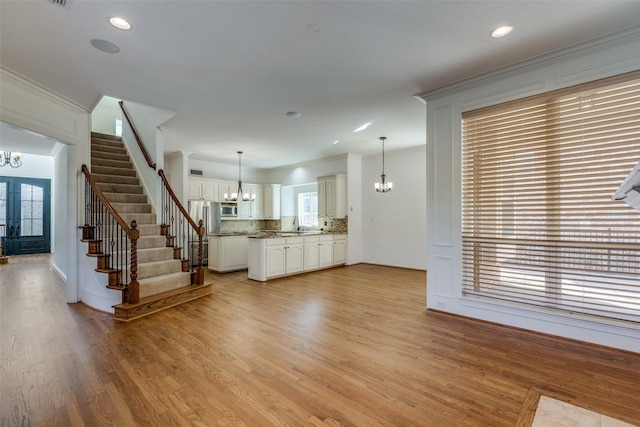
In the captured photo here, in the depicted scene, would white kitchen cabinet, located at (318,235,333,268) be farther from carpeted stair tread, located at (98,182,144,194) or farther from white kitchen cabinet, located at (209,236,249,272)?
carpeted stair tread, located at (98,182,144,194)

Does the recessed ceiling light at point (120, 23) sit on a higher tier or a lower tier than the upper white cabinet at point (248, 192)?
higher

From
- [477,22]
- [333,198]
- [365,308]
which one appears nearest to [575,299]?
[365,308]

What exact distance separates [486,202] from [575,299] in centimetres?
132

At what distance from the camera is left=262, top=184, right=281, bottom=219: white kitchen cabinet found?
876cm

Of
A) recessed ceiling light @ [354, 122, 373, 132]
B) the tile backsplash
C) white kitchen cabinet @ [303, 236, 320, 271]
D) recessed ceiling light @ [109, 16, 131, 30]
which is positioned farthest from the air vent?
the tile backsplash

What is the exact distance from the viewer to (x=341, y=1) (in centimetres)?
216

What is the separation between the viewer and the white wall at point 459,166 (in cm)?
271

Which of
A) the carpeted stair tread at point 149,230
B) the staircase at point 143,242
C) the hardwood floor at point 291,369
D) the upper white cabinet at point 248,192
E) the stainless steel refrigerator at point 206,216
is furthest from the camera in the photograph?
the upper white cabinet at point 248,192

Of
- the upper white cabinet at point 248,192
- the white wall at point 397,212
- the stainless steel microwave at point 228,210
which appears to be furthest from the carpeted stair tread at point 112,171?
the white wall at point 397,212

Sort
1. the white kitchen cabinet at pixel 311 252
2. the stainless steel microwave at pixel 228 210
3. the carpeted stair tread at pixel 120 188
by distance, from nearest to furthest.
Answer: the carpeted stair tread at pixel 120 188 → the white kitchen cabinet at pixel 311 252 → the stainless steel microwave at pixel 228 210

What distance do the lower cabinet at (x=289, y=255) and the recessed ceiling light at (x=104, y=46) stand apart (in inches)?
148

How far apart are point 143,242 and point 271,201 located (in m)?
4.36

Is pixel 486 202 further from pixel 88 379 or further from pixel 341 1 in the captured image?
pixel 88 379

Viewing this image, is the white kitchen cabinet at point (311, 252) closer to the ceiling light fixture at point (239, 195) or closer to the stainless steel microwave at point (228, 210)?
the ceiling light fixture at point (239, 195)
